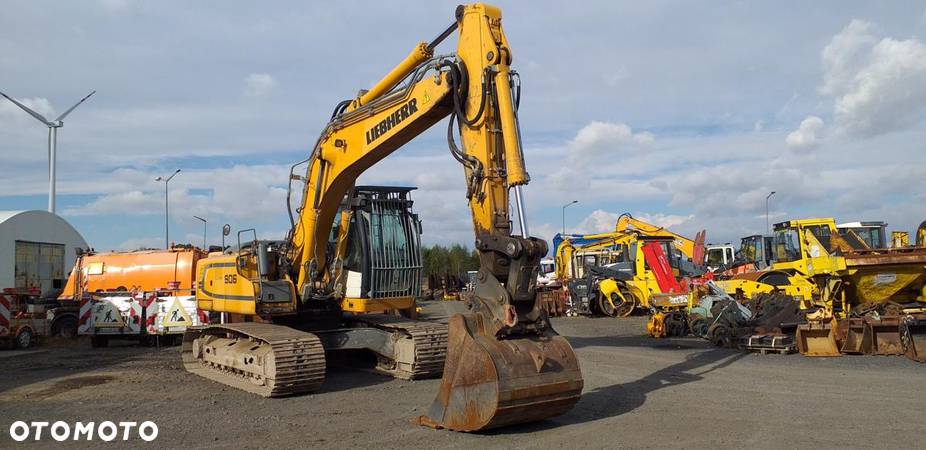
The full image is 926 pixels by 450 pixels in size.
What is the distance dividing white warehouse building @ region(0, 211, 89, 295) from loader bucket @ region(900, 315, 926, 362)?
87.1ft

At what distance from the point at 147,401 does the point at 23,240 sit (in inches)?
954

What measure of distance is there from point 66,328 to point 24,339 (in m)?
1.09

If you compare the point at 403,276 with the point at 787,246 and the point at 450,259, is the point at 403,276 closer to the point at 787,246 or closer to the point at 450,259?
the point at 787,246

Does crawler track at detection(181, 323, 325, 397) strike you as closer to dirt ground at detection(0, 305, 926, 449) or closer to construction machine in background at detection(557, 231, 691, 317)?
dirt ground at detection(0, 305, 926, 449)

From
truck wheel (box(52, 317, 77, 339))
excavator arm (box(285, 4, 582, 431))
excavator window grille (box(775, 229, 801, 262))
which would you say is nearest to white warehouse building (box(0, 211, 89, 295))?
truck wheel (box(52, 317, 77, 339))

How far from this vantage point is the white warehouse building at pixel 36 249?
28.2 m

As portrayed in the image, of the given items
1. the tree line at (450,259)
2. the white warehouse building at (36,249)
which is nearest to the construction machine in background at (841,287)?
the white warehouse building at (36,249)

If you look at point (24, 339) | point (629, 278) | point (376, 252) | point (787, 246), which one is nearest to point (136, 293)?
point (24, 339)

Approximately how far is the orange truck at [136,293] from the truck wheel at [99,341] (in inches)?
0.9

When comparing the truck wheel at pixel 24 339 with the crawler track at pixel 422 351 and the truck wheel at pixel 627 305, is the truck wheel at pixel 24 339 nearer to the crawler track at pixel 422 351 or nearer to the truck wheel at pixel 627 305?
the crawler track at pixel 422 351

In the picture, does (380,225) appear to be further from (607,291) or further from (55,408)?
(607,291)

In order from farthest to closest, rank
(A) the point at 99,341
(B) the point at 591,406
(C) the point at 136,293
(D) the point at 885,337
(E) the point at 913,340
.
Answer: (A) the point at 99,341, (C) the point at 136,293, (D) the point at 885,337, (E) the point at 913,340, (B) the point at 591,406

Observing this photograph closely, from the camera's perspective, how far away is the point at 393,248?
1157 cm

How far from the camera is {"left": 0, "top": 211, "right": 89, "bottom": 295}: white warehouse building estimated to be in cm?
2819
